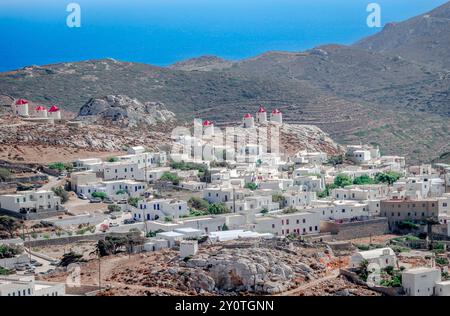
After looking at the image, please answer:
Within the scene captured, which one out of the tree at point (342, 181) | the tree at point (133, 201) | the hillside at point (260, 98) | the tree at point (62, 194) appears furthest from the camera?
the hillside at point (260, 98)

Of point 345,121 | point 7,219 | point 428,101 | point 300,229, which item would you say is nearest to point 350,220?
point 300,229

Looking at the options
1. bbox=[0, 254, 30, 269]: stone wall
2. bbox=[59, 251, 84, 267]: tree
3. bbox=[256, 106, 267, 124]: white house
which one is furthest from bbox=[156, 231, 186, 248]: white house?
bbox=[256, 106, 267, 124]: white house

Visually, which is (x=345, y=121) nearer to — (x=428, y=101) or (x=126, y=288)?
(x=428, y=101)

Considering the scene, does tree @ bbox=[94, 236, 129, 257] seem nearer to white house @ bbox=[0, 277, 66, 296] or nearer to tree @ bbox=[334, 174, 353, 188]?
white house @ bbox=[0, 277, 66, 296]

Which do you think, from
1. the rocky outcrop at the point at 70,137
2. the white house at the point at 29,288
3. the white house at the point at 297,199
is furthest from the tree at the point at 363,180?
the white house at the point at 29,288

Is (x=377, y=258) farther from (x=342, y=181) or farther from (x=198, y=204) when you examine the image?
(x=342, y=181)

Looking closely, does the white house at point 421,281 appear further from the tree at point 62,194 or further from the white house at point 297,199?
the tree at point 62,194
